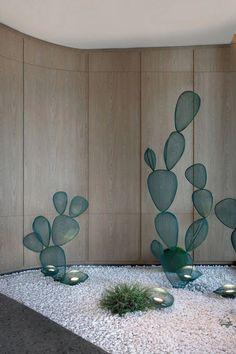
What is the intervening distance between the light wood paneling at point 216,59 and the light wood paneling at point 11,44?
2.20m

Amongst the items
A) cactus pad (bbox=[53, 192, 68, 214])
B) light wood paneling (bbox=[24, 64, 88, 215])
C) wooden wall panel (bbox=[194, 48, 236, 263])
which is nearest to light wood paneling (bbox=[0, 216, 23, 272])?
light wood paneling (bbox=[24, 64, 88, 215])

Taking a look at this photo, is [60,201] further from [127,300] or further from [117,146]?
[127,300]

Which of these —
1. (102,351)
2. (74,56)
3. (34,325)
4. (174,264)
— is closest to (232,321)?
(174,264)

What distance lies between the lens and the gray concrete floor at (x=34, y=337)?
204cm

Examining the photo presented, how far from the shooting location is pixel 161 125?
4.34 metres

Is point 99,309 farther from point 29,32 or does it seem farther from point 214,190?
point 29,32

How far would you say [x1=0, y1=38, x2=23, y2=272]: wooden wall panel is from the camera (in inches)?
151

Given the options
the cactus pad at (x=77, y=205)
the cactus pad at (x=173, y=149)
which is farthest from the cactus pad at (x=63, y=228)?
the cactus pad at (x=173, y=149)

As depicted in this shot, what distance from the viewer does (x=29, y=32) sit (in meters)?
3.95

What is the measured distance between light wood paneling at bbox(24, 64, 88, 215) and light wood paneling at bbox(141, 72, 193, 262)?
0.78 m

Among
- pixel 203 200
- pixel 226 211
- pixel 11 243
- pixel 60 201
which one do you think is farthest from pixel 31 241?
pixel 226 211

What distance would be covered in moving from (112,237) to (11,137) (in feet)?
5.82

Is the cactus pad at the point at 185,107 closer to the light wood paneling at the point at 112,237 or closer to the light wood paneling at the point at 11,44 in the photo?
the light wood paneling at the point at 112,237

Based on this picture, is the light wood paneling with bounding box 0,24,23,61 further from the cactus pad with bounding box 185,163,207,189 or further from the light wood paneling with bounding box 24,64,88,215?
the cactus pad with bounding box 185,163,207,189
